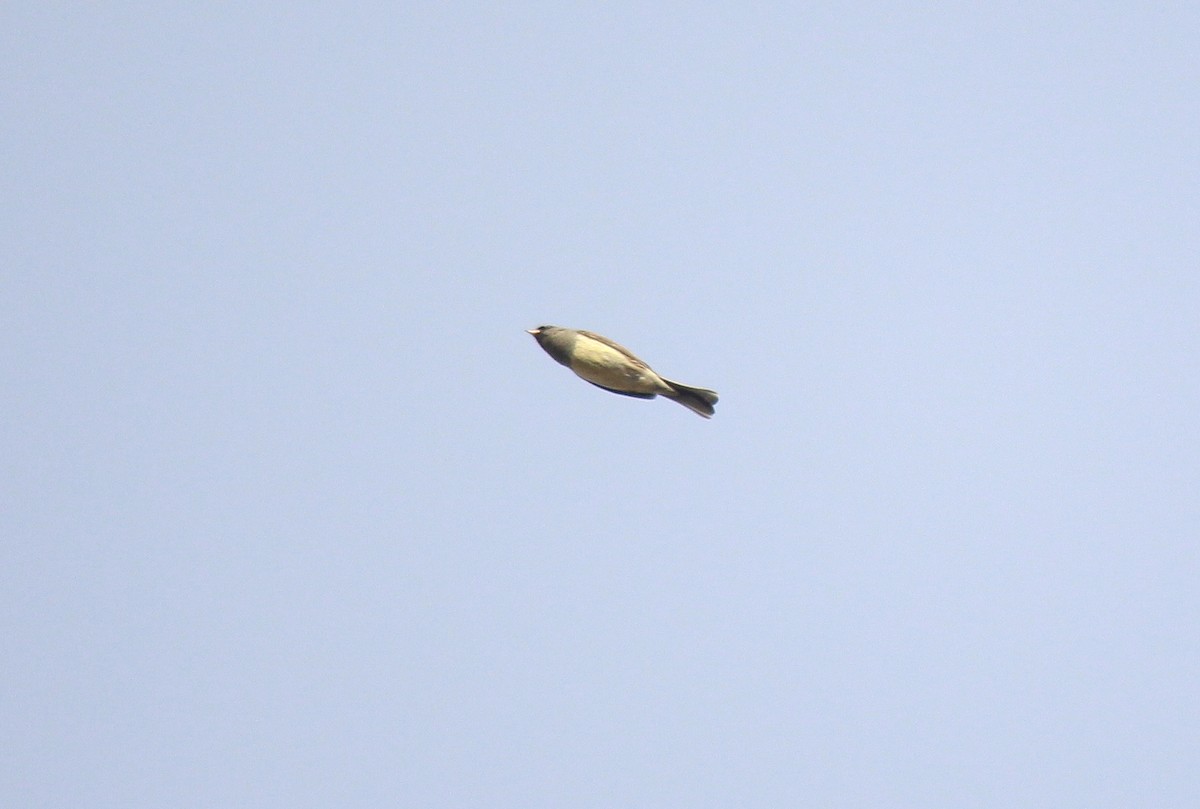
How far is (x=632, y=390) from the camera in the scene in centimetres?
1777

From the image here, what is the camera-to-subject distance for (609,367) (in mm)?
Answer: 17469

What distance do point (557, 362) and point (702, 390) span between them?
5.25 ft

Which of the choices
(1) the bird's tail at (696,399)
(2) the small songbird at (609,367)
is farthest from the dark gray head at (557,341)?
(1) the bird's tail at (696,399)

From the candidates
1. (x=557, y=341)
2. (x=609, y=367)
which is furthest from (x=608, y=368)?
(x=557, y=341)

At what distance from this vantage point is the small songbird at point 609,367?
17.5 metres

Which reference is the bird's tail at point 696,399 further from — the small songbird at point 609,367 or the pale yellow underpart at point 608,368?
the pale yellow underpart at point 608,368

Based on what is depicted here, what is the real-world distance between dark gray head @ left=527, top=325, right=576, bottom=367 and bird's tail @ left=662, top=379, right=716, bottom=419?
123 centimetres

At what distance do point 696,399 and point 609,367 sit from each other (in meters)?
1.14

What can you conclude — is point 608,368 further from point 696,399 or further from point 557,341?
point 696,399

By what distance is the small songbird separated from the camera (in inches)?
688

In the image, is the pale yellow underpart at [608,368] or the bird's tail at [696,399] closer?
the pale yellow underpart at [608,368]

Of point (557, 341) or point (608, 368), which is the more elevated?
point (557, 341)

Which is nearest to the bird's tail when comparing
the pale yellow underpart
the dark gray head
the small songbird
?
the small songbird

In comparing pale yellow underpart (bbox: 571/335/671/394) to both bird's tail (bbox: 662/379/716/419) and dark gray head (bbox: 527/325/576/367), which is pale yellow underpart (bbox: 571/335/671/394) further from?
bird's tail (bbox: 662/379/716/419)
